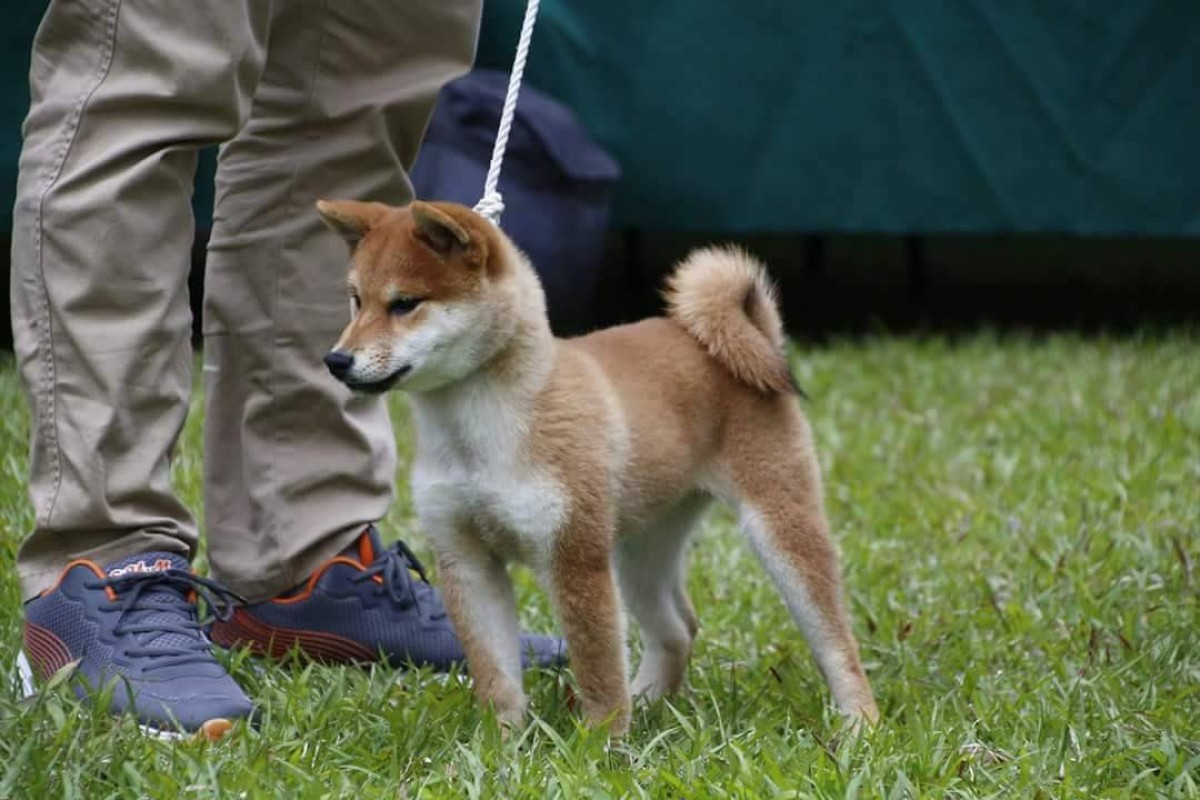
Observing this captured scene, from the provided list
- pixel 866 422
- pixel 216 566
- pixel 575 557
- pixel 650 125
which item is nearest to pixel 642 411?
pixel 575 557

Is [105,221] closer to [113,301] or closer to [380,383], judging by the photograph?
[113,301]

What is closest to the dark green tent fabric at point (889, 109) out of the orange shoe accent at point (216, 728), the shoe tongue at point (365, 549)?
the shoe tongue at point (365, 549)

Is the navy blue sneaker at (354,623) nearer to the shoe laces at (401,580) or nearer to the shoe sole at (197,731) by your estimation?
the shoe laces at (401,580)

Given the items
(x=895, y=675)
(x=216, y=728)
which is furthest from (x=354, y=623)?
(x=895, y=675)

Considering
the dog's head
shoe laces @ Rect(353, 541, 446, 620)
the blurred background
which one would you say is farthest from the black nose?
the blurred background

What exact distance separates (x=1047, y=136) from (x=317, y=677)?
4550 mm

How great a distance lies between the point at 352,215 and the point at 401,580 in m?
0.71

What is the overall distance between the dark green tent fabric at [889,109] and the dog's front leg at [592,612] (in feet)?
13.6

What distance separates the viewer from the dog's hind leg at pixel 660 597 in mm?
2727

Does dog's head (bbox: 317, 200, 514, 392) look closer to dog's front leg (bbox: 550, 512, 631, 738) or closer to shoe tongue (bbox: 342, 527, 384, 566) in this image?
dog's front leg (bbox: 550, 512, 631, 738)

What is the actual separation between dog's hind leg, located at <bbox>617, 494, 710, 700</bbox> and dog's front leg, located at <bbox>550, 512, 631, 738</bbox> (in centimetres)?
37

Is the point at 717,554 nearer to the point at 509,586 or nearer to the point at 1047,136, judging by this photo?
the point at 509,586

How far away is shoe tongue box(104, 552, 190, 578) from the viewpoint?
238 cm

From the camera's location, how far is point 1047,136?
643cm
